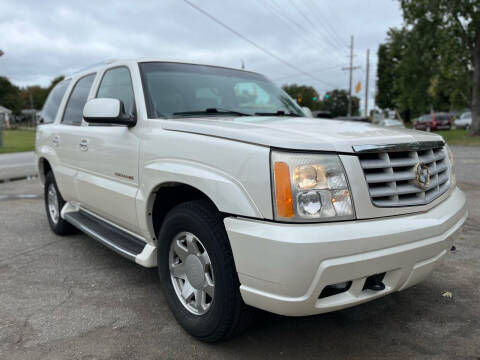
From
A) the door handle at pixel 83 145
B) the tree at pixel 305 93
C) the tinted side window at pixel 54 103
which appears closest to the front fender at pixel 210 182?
the door handle at pixel 83 145

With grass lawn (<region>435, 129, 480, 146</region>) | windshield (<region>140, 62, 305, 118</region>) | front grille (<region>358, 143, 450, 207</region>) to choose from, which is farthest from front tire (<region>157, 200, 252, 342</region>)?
grass lawn (<region>435, 129, 480, 146</region>)

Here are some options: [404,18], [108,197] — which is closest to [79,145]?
[108,197]

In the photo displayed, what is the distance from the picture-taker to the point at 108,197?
3.38 metres

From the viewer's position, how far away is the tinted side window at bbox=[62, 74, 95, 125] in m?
4.19

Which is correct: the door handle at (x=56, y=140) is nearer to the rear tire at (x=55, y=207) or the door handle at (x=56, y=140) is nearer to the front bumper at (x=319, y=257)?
the rear tire at (x=55, y=207)

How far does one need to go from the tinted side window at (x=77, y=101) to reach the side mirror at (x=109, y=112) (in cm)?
121

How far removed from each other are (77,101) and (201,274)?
2810 mm

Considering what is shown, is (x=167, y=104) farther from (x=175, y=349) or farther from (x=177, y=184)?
(x=175, y=349)

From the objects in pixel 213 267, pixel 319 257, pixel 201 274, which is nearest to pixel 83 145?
pixel 201 274

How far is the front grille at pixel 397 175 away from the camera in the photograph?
2156mm

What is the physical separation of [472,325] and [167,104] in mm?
2608

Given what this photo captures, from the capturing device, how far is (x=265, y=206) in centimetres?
203

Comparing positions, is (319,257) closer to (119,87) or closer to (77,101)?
(119,87)

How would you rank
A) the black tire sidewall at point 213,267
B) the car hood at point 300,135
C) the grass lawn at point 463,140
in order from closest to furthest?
the car hood at point 300,135 → the black tire sidewall at point 213,267 → the grass lawn at point 463,140
